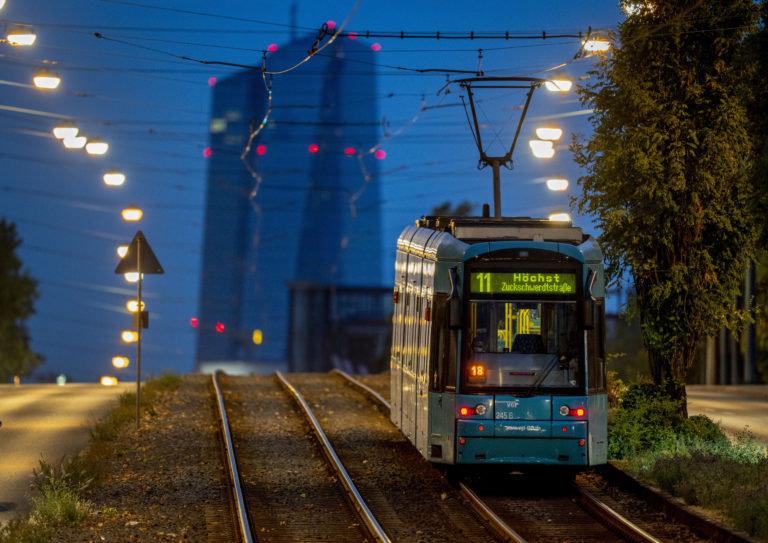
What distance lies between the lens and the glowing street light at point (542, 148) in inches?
1065

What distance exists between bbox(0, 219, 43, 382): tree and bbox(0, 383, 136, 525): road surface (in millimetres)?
49282

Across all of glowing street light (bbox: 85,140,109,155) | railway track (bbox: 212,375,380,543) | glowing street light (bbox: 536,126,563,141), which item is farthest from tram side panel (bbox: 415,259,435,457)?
glowing street light (bbox: 85,140,109,155)

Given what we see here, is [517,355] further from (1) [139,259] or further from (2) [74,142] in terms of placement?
(2) [74,142]

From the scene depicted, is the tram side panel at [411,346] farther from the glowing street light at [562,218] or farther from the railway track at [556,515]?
the glowing street light at [562,218]

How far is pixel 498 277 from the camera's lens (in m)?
14.6

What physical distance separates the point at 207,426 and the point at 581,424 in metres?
9.18

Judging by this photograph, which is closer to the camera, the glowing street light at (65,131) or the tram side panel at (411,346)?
the tram side panel at (411,346)

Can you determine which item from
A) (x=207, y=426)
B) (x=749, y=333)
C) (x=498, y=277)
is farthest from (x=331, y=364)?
(x=498, y=277)

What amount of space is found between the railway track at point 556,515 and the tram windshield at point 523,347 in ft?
4.69

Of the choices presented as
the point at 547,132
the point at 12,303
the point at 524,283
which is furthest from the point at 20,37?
the point at 12,303

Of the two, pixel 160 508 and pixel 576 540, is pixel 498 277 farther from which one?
pixel 160 508

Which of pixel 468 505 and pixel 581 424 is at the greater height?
pixel 581 424

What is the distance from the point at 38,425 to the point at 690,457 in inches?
493

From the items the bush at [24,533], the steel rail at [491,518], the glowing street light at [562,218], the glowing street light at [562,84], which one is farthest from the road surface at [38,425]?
the glowing street light at [562,84]
